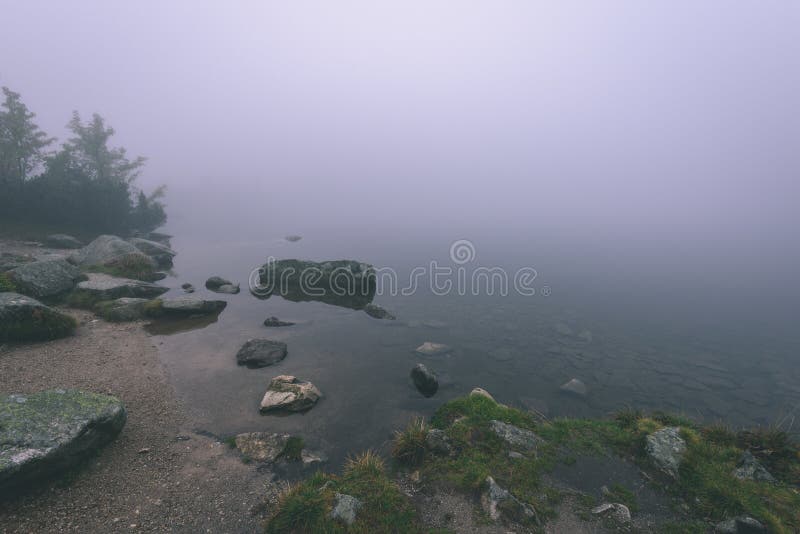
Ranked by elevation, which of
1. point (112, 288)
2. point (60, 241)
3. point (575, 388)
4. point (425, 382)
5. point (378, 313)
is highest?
point (60, 241)

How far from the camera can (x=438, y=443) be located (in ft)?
39.7

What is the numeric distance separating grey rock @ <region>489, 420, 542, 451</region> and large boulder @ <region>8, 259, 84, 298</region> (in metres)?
30.7

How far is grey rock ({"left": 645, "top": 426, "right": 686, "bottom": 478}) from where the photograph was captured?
1118cm

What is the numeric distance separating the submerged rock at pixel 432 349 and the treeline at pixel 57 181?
58045 mm

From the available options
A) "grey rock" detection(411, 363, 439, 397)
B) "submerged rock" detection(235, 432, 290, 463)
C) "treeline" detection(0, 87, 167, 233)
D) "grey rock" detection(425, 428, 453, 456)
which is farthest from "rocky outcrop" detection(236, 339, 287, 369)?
"treeline" detection(0, 87, 167, 233)

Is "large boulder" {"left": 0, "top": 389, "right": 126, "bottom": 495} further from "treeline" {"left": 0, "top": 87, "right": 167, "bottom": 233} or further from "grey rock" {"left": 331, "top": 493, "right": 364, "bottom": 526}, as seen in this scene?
"treeline" {"left": 0, "top": 87, "right": 167, "bottom": 233}

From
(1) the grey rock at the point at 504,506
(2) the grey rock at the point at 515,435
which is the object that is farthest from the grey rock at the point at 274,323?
(1) the grey rock at the point at 504,506

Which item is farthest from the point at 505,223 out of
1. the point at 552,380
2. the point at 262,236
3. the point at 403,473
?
the point at 403,473

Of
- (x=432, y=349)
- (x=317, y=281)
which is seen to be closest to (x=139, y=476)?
(x=432, y=349)

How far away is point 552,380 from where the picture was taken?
19594 mm

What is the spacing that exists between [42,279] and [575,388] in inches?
1443

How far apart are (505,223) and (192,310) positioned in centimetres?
9601

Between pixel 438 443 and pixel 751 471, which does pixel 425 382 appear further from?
pixel 751 471

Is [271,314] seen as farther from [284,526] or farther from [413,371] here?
[284,526]
